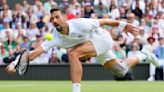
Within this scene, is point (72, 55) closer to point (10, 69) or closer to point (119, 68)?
point (10, 69)

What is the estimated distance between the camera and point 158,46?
1866 centimetres

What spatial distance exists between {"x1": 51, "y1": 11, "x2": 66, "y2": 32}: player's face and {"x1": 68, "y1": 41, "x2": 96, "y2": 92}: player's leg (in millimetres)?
439

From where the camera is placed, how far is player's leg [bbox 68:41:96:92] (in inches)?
361

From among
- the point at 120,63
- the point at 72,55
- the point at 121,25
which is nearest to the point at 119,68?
the point at 120,63

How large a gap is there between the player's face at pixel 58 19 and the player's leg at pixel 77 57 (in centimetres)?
44

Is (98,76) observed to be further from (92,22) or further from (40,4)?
(92,22)

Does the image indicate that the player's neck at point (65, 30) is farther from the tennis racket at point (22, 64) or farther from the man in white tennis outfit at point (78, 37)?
the tennis racket at point (22, 64)

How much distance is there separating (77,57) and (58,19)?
0.67 metres

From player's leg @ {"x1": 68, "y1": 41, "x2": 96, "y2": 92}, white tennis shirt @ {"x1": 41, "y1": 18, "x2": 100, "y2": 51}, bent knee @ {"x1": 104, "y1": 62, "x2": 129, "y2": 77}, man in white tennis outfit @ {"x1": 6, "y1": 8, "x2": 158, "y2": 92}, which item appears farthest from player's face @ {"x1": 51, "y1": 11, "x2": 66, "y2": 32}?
bent knee @ {"x1": 104, "y1": 62, "x2": 129, "y2": 77}

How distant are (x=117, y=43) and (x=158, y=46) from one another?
4.15 feet

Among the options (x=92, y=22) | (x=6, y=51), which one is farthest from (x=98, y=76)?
(x=92, y=22)

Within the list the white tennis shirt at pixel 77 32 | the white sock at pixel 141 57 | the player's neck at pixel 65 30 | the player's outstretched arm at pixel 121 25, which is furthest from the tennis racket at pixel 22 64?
the white sock at pixel 141 57

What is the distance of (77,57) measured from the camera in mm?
9461

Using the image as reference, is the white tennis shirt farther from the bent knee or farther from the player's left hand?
the bent knee
